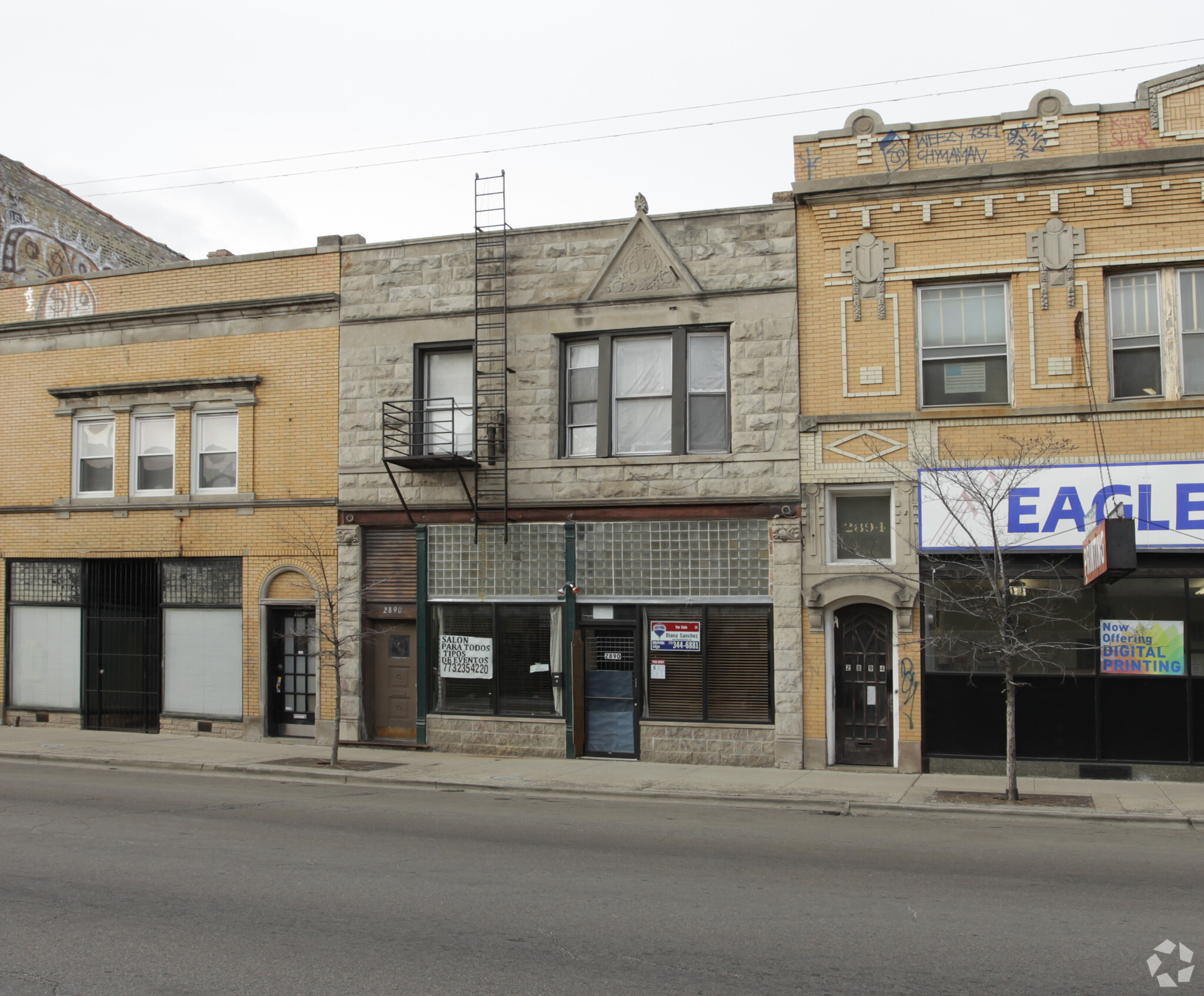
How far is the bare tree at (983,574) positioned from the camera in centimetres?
1483

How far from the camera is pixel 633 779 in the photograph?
14.8 meters

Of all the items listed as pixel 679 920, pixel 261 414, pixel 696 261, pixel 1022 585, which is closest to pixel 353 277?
pixel 261 414

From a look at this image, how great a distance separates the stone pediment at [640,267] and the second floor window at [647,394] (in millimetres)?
668

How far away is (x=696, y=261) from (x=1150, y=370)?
6679mm

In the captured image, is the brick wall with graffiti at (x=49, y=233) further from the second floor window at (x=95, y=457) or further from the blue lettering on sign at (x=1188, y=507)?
the blue lettering on sign at (x=1188, y=507)

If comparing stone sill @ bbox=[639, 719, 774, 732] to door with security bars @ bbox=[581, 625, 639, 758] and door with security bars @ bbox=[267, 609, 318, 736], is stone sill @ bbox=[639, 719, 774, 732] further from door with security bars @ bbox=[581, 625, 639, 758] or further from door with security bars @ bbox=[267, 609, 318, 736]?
door with security bars @ bbox=[267, 609, 318, 736]

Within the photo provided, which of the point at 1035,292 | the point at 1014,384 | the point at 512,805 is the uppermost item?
the point at 1035,292

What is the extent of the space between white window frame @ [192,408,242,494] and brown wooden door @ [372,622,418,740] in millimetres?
3942

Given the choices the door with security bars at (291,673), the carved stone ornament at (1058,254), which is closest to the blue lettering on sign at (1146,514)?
the carved stone ornament at (1058,254)

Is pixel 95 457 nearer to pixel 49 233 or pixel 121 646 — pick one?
pixel 121 646

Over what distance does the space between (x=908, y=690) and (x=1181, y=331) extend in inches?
244

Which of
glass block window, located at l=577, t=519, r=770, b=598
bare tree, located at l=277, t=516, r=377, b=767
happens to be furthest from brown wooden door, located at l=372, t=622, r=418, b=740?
glass block window, located at l=577, t=519, r=770, b=598

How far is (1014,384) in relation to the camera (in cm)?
1545

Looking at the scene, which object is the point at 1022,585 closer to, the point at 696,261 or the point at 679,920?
the point at 696,261
